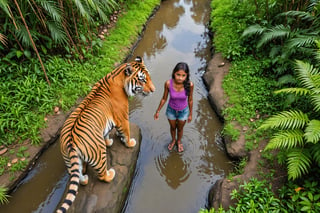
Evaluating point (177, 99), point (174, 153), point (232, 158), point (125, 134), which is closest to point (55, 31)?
point (125, 134)

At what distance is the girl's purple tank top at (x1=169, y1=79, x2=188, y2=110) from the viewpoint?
3667mm

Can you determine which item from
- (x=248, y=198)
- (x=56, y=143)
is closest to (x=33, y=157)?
(x=56, y=143)

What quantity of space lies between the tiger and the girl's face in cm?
53

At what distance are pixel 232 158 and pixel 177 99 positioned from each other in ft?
5.34

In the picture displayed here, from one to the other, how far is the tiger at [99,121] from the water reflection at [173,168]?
82 centimetres

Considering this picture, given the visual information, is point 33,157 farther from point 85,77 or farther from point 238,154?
point 238,154

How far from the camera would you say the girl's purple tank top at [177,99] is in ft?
12.0

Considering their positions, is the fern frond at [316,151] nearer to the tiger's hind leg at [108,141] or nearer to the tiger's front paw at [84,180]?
the tiger's hind leg at [108,141]

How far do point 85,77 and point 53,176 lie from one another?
7.75ft

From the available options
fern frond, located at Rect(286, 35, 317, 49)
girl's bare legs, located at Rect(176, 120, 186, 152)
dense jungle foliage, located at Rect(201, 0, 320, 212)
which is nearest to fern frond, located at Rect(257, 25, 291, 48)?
dense jungle foliage, located at Rect(201, 0, 320, 212)

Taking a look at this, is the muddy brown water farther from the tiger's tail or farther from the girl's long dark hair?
the girl's long dark hair

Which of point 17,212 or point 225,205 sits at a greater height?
point 225,205

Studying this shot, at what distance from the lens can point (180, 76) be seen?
11.2ft

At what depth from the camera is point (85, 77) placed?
557cm
